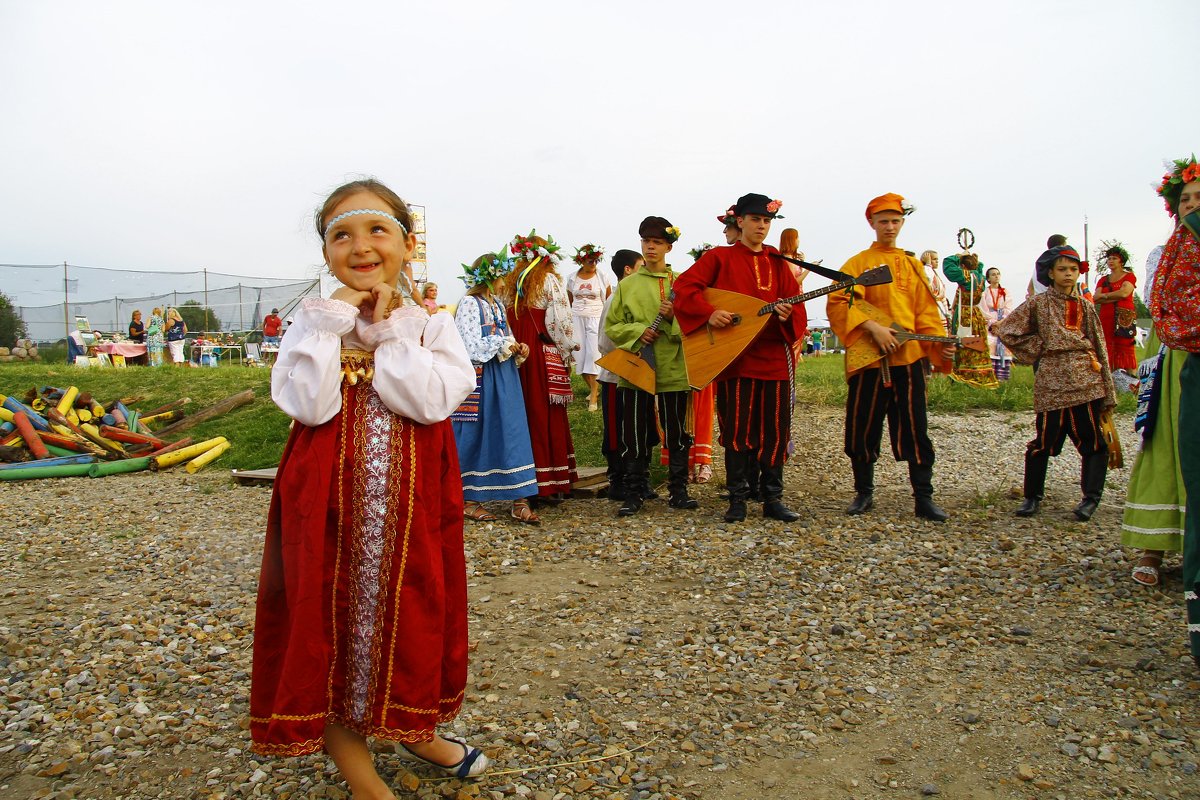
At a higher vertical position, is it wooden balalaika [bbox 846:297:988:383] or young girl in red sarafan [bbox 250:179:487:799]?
wooden balalaika [bbox 846:297:988:383]

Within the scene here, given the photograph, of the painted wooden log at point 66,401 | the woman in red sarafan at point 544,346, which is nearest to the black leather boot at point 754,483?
the woman in red sarafan at point 544,346

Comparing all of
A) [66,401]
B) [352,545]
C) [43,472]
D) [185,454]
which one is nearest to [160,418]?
[66,401]

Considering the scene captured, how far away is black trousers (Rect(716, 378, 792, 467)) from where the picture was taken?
225 inches

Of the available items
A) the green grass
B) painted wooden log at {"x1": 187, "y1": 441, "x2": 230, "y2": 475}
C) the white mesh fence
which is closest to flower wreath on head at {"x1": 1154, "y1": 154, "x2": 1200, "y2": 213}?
the green grass

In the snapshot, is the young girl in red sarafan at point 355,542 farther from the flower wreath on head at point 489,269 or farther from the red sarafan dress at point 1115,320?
A: the red sarafan dress at point 1115,320

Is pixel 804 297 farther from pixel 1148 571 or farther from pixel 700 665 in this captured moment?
pixel 700 665

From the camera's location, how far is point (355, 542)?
2209 millimetres

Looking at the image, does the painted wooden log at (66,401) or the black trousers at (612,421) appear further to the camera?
the painted wooden log at (66,401)

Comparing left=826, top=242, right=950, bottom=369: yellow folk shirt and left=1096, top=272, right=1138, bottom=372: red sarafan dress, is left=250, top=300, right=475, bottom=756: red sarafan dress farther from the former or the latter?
left=1096, top=272, right=1138, bottom=372: red sarafan dress

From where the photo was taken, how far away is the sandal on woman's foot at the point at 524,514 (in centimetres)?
599

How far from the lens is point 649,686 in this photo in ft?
10.3

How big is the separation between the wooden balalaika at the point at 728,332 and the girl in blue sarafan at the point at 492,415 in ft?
3.91

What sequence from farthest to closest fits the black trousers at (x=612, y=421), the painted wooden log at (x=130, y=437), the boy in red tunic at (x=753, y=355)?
the painted wooden log at (x=130, y=437), the black trousers at (x=612, y=421), the boy in red tunic at (x=753, y=355)

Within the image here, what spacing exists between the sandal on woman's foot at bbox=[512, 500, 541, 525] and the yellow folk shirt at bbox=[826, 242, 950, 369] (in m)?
2.43
